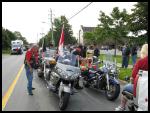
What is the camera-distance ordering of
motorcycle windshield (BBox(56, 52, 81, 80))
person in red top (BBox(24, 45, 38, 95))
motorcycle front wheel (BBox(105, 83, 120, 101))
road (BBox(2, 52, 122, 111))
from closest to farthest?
road (BBox(2, 52, 122, 111))
motorcycle windshield (BBox(56, 52, 81, 80))
motorcycle front wheel (BBox(105, 83, 120, 101))
person in red top (BBox(24, 45, 38, 95))

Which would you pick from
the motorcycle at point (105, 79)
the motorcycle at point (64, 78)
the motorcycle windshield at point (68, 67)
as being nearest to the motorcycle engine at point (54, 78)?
the motorcycle at point (64, 78)

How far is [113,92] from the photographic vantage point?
10.6 m

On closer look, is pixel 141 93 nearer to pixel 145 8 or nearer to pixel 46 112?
pixel 46 112

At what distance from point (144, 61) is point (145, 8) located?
3271 centimetres

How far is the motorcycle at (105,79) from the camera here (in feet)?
34.9

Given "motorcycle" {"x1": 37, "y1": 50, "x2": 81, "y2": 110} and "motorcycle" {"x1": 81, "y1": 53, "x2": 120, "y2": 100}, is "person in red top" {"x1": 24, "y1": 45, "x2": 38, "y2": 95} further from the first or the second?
"motorcycle" {"x1": 81, "y1": 53, "x2": 120, "y2": 100}

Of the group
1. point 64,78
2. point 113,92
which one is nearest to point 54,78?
point 64,78

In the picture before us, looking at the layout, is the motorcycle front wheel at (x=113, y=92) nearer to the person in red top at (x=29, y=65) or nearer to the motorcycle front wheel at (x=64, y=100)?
the motorcycle front wheel at (x=64, y=100)

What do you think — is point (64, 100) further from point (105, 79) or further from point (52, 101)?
point (105, 79)

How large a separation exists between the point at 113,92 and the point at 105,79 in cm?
74

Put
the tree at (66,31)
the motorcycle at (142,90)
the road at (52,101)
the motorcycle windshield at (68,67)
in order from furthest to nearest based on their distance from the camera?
the tree at (66,31) < the motorcycle windshield at (68,67) < the road at (52,101) < the motorcycle at (142,90)

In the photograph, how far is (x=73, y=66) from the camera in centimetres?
1023

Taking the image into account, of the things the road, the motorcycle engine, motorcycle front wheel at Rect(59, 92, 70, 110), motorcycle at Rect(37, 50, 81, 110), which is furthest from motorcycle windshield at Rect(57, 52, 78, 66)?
motorcycle front wheel at Rect(59, 92, 70, 110)

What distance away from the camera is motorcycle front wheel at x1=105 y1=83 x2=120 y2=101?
34.2 feet
